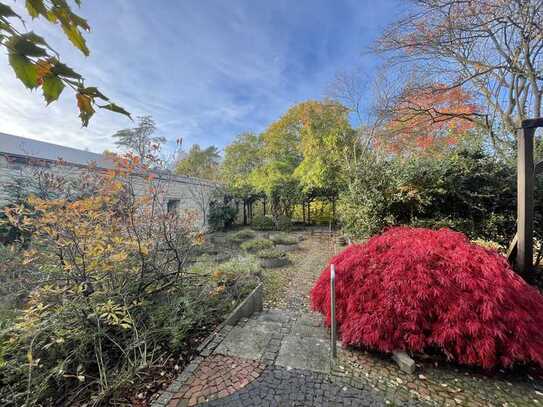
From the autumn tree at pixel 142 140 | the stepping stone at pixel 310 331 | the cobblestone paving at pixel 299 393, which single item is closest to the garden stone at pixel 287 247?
the stepping stone at pixel 310 331

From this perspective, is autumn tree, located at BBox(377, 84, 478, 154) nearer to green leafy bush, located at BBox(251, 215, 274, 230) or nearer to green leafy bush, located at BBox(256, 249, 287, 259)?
green leafy bush, located at BBox(256, 249, 287, 259)

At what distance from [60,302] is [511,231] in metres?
6.55

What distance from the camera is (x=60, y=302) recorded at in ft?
7.20

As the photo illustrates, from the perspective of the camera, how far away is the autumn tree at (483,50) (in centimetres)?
388

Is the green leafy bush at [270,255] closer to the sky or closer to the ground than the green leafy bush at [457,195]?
closer to the ground

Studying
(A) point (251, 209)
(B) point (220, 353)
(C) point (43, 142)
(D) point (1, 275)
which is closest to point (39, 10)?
(B) point (220, 353)

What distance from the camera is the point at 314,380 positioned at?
5.76ft

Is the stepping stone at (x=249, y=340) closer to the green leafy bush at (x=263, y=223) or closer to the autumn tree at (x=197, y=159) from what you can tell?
the green leafy bush at (x=263, y=223)

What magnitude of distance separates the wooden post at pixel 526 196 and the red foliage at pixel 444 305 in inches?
Result: 45.3

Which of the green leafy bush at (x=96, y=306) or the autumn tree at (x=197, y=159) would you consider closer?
the green leafy bush at (x=96, y=306)

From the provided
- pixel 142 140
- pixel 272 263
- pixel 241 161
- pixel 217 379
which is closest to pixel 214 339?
pixel 217 379

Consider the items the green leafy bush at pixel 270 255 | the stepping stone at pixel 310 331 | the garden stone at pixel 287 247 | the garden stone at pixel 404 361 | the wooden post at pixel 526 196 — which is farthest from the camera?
the garden stone at pixel 287 247

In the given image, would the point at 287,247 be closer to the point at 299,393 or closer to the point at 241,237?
the point at 241,237

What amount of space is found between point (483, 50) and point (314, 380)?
7.53 m
